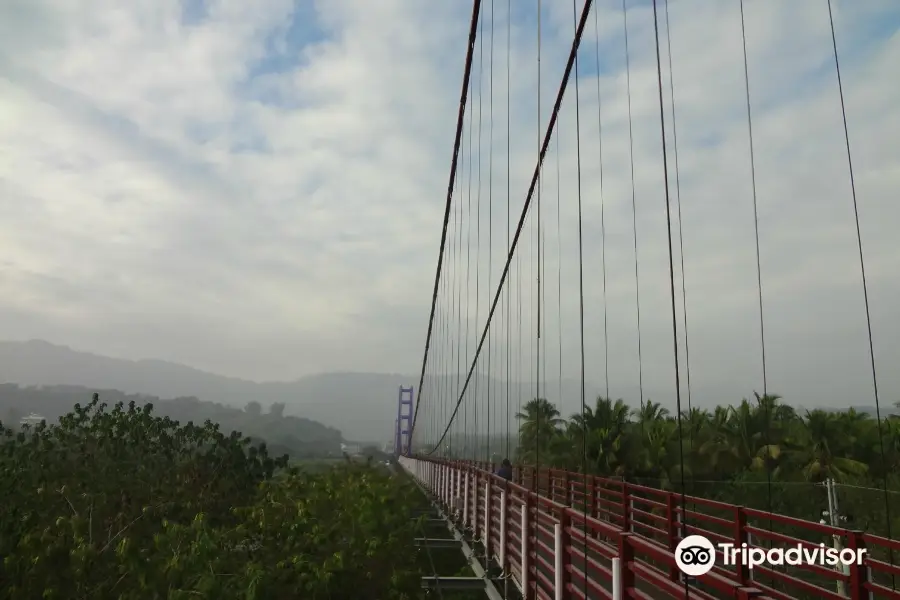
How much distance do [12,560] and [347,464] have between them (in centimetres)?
723

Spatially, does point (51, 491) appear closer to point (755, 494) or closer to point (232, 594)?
point (232, 594)

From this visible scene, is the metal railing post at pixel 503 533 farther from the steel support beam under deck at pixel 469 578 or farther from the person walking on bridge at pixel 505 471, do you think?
the person walking on bridge at pixel 505 471

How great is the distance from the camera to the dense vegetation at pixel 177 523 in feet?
24.8

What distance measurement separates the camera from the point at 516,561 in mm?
5598

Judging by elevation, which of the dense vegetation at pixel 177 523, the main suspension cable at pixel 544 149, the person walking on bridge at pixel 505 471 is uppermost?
the main suspension cable at pixel 544 149

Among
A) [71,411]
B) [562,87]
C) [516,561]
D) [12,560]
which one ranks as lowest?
[12,560]

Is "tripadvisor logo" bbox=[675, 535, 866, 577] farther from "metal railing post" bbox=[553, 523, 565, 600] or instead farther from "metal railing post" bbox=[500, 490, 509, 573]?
"metal railing post" bbox=[500, 490, 509, 573]

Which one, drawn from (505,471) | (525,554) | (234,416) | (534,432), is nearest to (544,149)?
(505,471)

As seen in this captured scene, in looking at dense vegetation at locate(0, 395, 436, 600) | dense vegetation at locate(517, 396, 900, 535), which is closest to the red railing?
dense vegetation at locate(0, 395, 436, 600)

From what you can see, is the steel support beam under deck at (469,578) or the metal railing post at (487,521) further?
the metal railing post at (487,521)

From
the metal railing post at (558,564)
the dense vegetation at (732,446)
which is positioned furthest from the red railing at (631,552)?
the dense vegetation at (732,446)

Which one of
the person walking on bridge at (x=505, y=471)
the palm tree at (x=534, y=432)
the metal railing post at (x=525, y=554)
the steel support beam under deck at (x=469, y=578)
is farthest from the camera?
the palm tree at (x=534, y=432)

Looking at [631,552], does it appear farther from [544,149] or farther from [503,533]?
[544,149]

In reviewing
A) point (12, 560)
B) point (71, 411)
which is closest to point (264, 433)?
point (71, 411)
